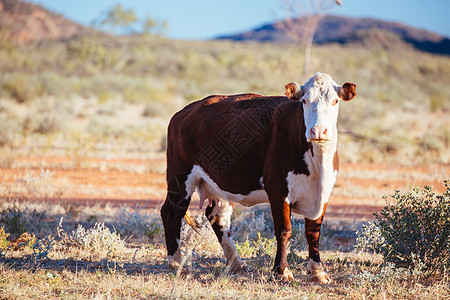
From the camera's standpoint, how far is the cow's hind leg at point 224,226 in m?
5.86

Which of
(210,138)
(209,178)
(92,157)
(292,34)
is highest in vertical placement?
(292,34)

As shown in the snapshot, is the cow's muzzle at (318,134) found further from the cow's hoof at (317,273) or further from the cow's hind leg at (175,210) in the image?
the cow's hind leg at (175,210)

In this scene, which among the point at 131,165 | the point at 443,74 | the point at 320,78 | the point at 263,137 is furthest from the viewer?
the point at 443,74

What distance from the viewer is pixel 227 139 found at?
5.54m

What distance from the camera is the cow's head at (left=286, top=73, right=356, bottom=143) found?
14.6 feet

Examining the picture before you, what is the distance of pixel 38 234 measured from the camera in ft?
23.2

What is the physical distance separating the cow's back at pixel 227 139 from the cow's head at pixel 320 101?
0.68 meters

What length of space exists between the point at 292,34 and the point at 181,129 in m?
12.5

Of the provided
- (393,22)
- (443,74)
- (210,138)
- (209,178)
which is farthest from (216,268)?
(393,22)

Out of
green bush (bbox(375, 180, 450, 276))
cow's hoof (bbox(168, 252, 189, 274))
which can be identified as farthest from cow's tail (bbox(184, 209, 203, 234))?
green bush (bbox(375, 180, 450, 276))

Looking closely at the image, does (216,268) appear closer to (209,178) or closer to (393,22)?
(209,178)

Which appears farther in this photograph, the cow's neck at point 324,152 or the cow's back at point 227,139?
the cow's back at point 227,139

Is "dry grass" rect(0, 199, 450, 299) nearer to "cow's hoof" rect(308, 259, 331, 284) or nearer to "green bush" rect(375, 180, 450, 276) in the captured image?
"cow's hoof" rect(308, 259, 331, 284)

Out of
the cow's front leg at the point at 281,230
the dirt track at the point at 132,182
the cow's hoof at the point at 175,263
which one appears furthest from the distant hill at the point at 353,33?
the cow's front leg at the point at 281,230
